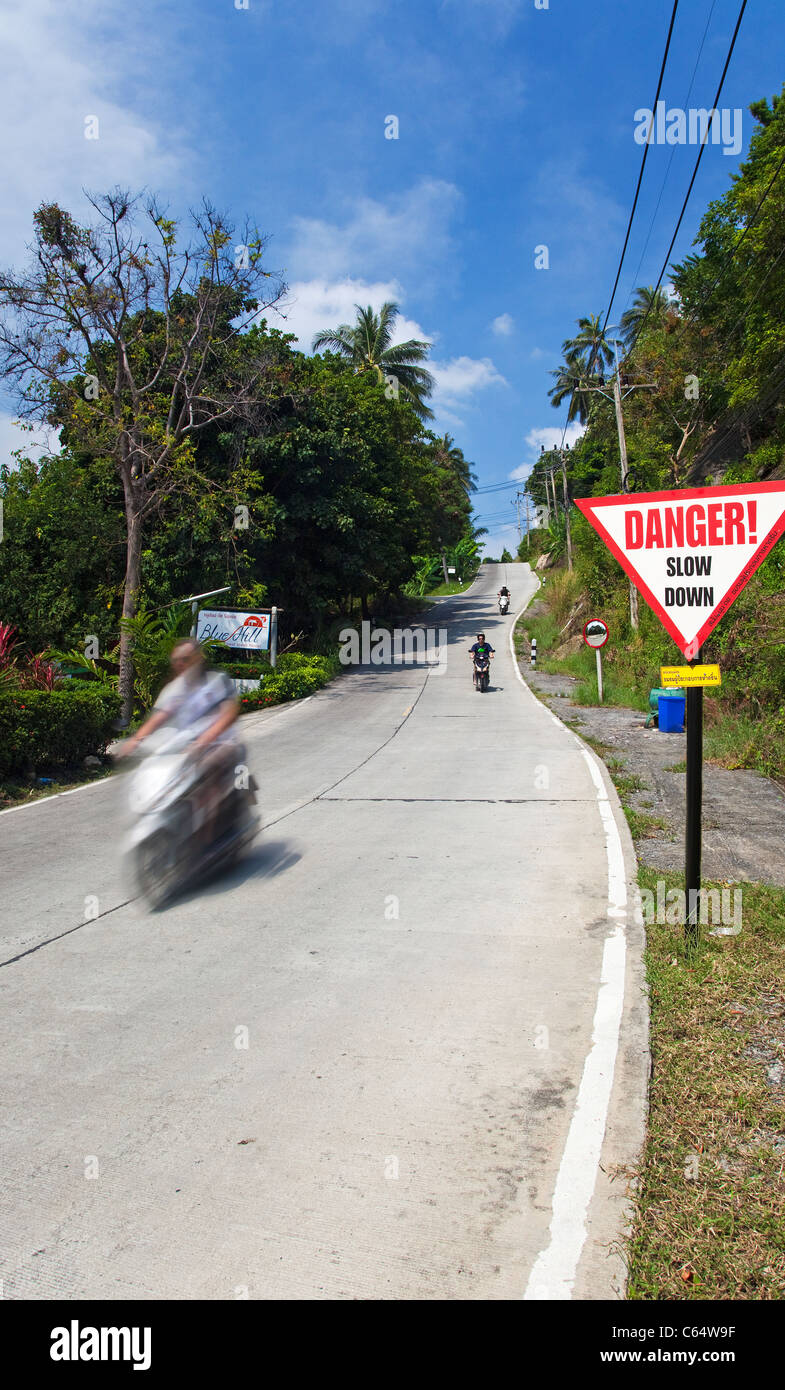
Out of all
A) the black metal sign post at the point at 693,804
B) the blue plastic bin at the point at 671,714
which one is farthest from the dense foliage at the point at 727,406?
the black metal sign post at the point at 693,804

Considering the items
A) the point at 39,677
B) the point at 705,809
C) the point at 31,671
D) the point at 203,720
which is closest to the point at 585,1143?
the point at 203,720

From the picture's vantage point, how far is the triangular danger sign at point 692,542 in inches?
192

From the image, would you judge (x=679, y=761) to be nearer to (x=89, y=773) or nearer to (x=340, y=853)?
(x=340, y=853)

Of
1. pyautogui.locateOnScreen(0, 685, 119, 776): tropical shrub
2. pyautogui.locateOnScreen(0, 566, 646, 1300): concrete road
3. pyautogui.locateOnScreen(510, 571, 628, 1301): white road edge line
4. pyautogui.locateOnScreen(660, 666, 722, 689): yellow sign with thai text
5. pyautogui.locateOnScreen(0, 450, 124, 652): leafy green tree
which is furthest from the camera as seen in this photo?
pyautogui.locateOnScreen(0, 450, 124, 652): leafy green tree

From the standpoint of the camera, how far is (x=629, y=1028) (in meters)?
4.31

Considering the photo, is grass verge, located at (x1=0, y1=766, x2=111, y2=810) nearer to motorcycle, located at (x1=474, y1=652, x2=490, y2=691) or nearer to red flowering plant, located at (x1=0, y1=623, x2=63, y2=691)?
red flowering plant, located at (x1=0, y1=623, x2=63, y2=691)

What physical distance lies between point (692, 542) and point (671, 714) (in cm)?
1040

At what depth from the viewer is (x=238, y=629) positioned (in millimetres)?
23312

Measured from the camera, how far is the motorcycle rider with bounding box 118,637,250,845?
6355 millimetres

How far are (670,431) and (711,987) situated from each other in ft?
118

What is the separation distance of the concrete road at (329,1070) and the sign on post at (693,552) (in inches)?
56.0

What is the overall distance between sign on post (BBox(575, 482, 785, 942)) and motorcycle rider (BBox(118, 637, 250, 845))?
10.0ft

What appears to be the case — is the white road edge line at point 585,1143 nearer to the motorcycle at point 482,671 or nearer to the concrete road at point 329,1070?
the concrete road at point 329,1070

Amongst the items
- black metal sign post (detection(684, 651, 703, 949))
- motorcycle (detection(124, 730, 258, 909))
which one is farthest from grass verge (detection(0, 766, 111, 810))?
black metal sign post (detection(684, 651, 703, 949))
